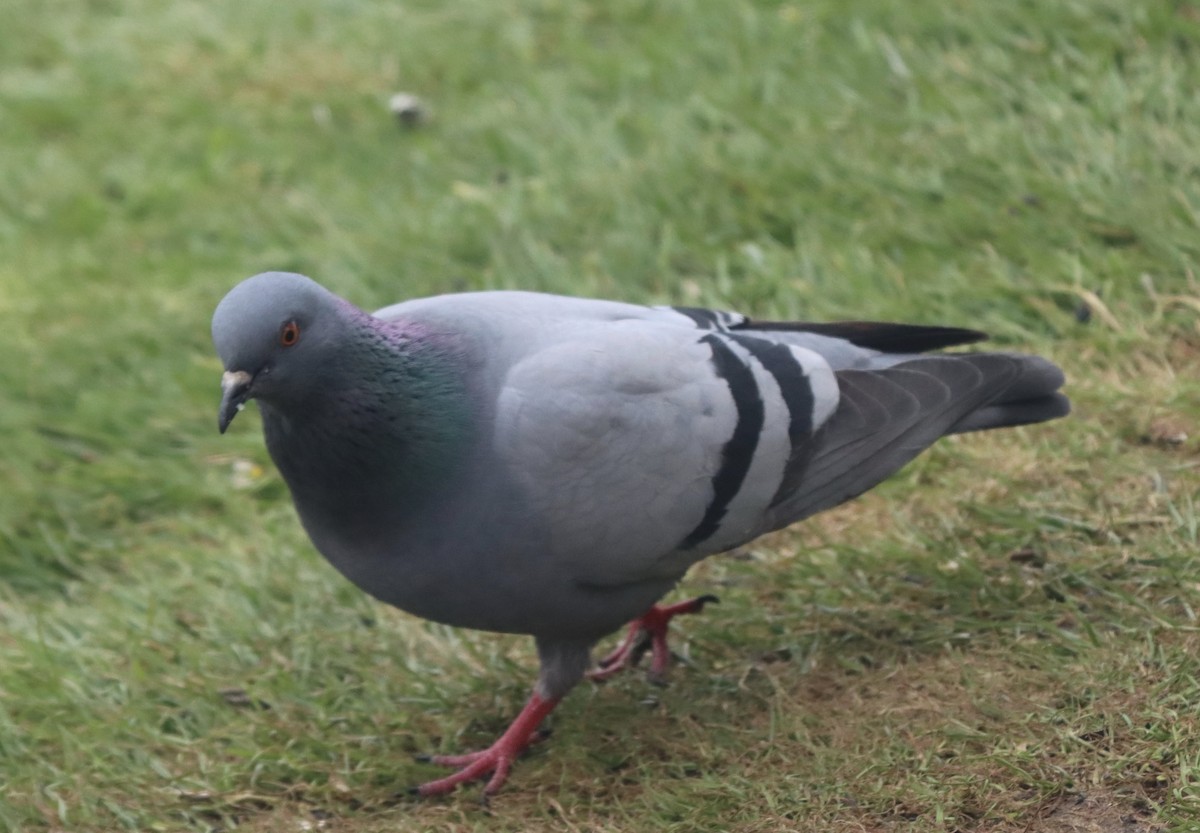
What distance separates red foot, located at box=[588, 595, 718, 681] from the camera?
12.4 feet

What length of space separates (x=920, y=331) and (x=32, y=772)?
8.30 ft

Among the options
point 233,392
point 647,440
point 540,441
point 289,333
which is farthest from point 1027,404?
point 233,392

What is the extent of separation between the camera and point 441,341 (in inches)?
129

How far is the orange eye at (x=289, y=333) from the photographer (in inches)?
118

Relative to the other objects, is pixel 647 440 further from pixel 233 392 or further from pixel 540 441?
pixel 233 392

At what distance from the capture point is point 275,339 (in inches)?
117

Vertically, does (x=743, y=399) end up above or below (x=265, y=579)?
above

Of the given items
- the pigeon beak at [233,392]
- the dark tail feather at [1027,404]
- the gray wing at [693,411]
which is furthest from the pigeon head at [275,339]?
the dark tail feather at [1027,404]

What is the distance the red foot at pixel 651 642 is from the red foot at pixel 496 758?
0.34 meters

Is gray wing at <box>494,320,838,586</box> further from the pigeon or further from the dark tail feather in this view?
the dark tail feather

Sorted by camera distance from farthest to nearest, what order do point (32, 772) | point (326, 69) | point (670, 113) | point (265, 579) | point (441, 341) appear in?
1. point (326, 69)
2. point (670, 113)
3. point (265, 579)
4. point (32, 772)
5. point (441, 341)

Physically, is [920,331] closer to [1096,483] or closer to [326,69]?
[1096,483]

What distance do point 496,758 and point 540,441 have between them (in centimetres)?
86

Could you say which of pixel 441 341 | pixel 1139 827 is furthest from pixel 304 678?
pixel 1139 827
